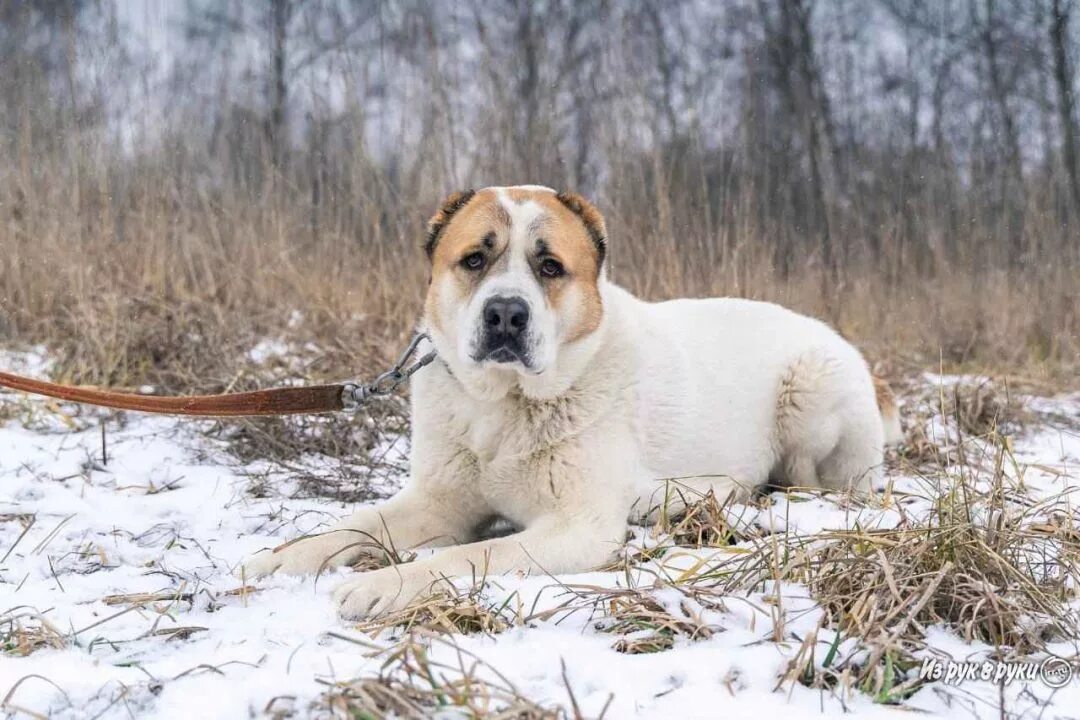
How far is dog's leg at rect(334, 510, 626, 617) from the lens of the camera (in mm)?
1939

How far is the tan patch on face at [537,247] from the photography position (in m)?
2.54

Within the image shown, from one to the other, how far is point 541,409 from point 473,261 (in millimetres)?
483

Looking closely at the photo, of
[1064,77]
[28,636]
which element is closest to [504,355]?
[28,636]

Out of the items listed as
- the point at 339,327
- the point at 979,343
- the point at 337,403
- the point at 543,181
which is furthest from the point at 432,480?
the point at 979,343

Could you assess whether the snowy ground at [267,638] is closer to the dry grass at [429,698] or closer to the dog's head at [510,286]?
the dry grass at [429,698]

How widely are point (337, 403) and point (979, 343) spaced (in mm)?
5394

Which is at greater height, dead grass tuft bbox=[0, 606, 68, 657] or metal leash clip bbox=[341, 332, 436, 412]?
metal leash clip bbox=[341, 332, 436, 412]

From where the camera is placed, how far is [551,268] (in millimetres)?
2561

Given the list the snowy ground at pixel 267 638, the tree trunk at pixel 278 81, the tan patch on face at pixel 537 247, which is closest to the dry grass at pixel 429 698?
the snowy ground at pixel 267 638

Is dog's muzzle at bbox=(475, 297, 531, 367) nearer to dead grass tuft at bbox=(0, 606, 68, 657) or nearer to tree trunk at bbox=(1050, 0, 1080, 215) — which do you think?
dead grass tuft at bbox=(0, 606, 68, 657)

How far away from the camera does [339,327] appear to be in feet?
16.1

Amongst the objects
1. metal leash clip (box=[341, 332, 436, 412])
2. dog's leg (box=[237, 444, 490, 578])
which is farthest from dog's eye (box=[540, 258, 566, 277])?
dog's leg (box=[237, 444, 490, 578])

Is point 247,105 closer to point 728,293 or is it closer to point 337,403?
point 728,293

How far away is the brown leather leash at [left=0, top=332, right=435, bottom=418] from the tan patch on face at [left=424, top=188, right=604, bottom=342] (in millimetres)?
295
